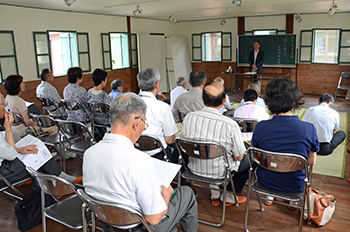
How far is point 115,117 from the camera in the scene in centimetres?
164

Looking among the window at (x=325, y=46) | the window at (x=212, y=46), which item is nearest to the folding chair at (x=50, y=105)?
the window at (x=212, y=46)

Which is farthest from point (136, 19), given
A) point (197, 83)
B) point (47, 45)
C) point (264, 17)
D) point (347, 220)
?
point (347, 220)

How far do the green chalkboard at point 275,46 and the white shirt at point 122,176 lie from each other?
8905mm

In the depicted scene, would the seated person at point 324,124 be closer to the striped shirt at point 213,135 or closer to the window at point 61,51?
the striped shirt at point 213,135

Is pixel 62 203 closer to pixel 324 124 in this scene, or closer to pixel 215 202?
pixel 215 202

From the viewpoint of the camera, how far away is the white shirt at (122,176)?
146 cm

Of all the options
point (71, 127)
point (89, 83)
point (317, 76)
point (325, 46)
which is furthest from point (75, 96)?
point (325, 46)

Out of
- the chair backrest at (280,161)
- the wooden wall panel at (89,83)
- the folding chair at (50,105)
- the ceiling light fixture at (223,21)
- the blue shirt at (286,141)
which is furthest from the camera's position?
the ceiling light fixture at (223,21)

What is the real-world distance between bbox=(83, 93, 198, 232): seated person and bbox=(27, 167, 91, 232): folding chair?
274 mm

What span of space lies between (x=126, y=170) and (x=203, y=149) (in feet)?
3.31

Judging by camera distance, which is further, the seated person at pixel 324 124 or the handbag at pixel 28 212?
the seated person at pixel 324 124

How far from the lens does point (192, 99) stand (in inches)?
151

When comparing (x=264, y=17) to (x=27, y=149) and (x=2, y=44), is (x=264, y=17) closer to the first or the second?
(x=2, y=44)

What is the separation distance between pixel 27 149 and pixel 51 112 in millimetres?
2395
